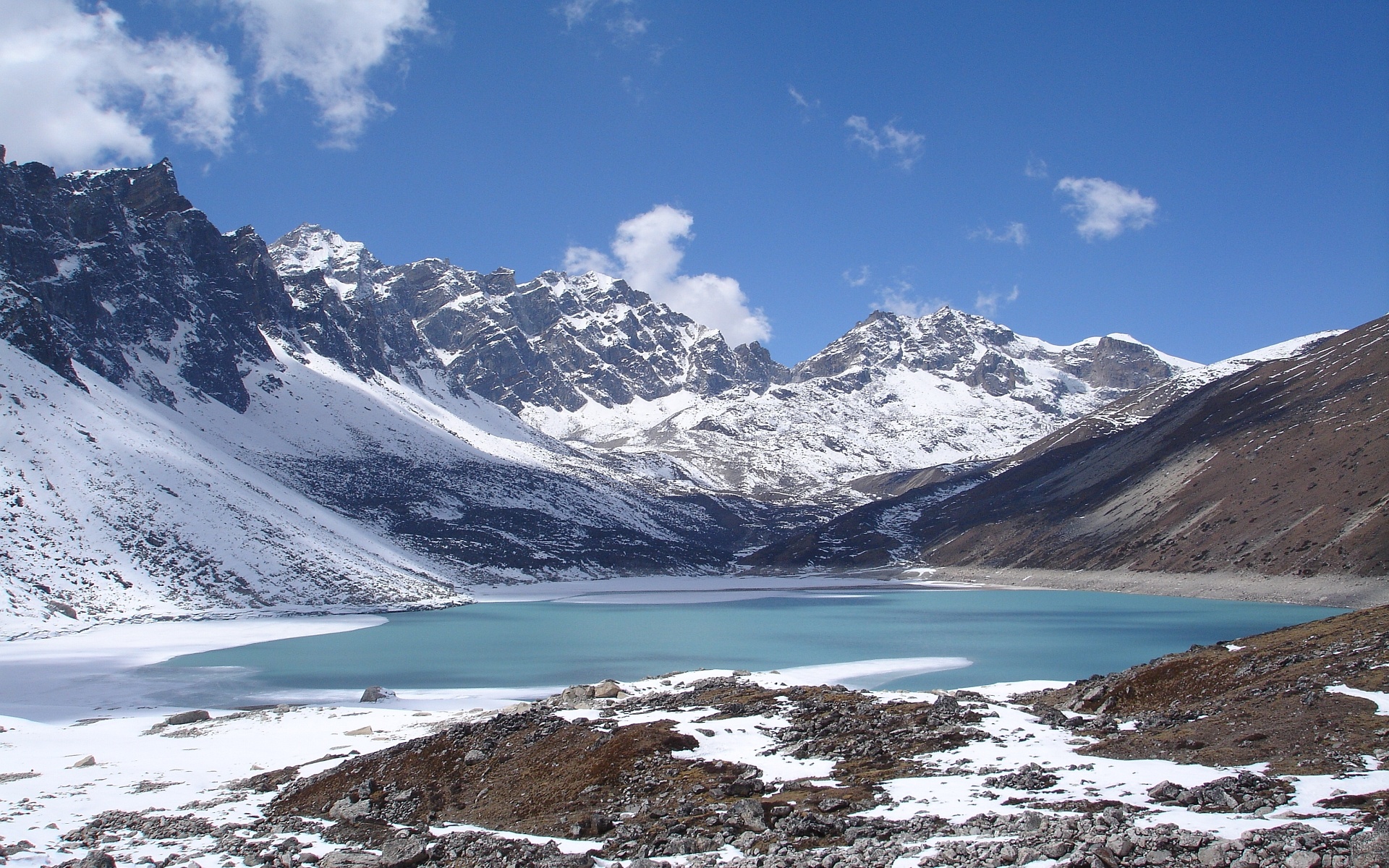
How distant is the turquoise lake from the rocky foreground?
2492 cm

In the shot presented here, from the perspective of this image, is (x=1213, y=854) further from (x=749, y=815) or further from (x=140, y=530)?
(x=140, y=530)

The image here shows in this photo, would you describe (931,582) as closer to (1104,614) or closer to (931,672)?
(1104,614)

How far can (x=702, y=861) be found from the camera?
717 inches

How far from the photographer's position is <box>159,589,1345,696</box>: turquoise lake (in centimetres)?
6309

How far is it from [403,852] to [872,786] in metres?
11.8

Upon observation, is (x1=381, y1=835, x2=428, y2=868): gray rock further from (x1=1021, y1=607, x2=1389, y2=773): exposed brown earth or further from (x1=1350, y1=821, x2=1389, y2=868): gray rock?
(x1=1350, y1=821, x2=1389, y2=868): gray rock

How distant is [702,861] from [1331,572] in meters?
129

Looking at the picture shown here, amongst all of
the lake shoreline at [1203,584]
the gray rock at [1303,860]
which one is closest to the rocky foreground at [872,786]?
the gray rock at [1303,860]

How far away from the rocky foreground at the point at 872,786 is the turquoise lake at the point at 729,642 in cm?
2492

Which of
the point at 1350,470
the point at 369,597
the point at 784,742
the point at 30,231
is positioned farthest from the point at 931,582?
the point at 30,231

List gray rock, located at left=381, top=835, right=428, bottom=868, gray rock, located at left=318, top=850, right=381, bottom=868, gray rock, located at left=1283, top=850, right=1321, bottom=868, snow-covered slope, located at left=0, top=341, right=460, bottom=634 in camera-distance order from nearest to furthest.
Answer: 1. gray rock, located at left=1283, top=850, right=1321, bottom=868
2. gray rock, located at left=381, top=835, right=428, bottom=868
3. gray rock, located at left=318, top=850, right=381, bottom=868
4. snow-covered slope, located at left=0, top=341, right=460, bottom=634

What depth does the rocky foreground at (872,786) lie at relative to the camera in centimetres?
1683

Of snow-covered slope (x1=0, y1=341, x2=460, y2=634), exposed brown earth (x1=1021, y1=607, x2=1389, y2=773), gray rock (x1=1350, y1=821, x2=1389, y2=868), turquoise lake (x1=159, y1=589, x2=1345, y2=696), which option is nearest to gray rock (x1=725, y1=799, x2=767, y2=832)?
exposed brown earth (x1=1021, y1=607, x2=1389, y2=773)

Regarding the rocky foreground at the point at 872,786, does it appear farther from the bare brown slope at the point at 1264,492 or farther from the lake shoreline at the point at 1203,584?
the bare brown slope at the point at 1264,492
